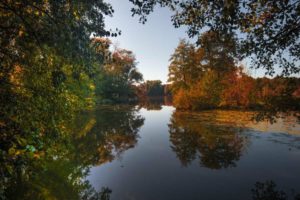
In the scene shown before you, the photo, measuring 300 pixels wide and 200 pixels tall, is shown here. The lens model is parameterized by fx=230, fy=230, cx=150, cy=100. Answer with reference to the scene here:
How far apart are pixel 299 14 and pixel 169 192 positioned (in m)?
6.75

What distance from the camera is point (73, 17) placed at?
16.5 feet

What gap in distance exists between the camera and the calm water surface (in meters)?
7.82

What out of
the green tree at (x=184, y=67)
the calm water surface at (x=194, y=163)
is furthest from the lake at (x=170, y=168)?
the green tree at (x=184, y=67)

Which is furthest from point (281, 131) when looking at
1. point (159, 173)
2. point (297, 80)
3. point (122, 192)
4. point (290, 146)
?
point (122, 192)

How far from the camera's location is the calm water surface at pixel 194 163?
7.82 metres

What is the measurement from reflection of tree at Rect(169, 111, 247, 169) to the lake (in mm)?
45

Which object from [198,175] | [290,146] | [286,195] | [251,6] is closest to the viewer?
[251,6]

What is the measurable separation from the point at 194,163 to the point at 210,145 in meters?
3.30

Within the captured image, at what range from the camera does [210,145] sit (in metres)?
13.5

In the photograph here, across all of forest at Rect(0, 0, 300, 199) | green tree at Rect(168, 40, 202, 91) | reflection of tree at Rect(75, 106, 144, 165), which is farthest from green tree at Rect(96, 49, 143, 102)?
forest at Rect(0, 0, 300, 199)

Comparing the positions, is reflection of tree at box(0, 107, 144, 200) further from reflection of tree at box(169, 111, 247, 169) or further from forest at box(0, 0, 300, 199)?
reflection of tree at box(169, 111, 247, 169)

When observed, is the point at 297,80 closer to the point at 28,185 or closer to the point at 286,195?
the point at 286,195

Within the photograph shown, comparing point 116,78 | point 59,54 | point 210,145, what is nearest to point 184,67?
point 116,78

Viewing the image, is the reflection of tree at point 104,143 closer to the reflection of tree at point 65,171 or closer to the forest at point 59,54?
the reflection of tree at point 65,171
